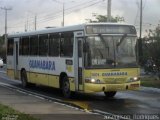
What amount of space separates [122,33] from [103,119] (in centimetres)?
646

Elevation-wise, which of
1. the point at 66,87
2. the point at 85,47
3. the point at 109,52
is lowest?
the point at 66,87

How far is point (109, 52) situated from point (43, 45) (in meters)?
5.44

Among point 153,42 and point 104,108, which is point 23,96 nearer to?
point 104,108

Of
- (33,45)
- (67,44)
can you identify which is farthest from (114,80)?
(33,45)

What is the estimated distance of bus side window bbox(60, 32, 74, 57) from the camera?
20.3 meters

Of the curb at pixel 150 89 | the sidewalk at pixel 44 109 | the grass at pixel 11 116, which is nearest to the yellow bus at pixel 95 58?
the sidewalk at pixel 44 109

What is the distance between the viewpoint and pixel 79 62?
63.7 ft

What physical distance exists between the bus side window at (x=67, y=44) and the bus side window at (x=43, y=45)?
6.82ft

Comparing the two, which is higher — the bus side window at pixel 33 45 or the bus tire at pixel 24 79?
the bus side window at pixel 33 45

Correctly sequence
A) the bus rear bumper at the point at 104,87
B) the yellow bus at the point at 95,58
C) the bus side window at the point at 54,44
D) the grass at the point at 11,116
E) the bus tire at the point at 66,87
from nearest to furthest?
the grass at the point at 11,116 < the bus rear bumper at the point at 104,87 < the yellow bus at the point at 95,58 < the bus tire at the point at 66,87 < the bus side window at the point at 54,44

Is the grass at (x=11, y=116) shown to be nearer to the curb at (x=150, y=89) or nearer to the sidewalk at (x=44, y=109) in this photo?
the sidewalk at (x=44, y=109)

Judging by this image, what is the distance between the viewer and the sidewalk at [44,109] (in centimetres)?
1405

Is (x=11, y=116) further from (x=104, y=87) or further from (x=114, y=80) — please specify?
(x=114, y=80)

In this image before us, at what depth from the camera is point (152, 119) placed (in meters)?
13.8
